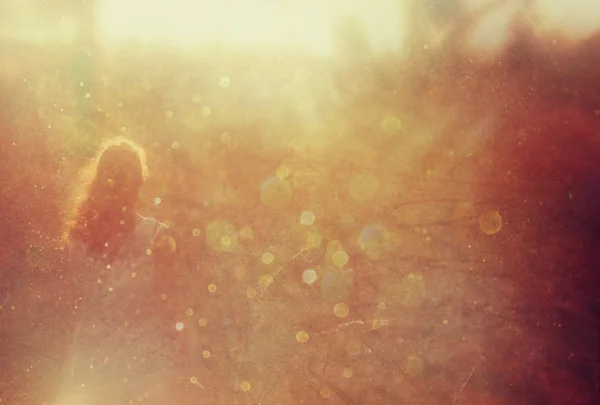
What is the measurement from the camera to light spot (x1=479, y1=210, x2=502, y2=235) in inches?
94.8

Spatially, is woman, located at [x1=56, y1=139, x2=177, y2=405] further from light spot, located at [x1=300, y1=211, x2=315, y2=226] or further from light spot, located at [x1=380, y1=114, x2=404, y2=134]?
light spot, located at [x1=380, y1=114, x2=404, y2=134]

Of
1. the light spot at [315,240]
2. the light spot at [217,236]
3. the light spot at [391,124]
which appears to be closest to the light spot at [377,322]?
the light spot at [315,240]

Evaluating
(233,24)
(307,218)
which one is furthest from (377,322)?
(233,24)

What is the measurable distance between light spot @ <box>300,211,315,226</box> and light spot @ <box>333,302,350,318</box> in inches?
18.0

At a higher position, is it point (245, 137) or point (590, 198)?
point (245, 137)

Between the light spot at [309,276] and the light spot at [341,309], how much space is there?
183mm

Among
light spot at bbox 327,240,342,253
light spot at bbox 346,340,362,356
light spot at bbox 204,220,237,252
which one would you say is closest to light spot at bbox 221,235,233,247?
light spot at bbox 204,220,237,252

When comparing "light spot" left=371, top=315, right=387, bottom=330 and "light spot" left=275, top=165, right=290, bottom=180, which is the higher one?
"light spot" left=275, top=165, right=290, bottom=180

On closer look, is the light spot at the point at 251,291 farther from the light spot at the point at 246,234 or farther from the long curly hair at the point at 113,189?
the long curly hair at the point at 113,189

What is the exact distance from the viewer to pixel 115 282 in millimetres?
2396

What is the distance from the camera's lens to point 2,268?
242 centimetres

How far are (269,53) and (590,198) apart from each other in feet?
6.13

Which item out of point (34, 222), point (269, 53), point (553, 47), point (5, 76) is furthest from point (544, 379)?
point (5, 76)

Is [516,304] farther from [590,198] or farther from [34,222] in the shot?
[34,222]
